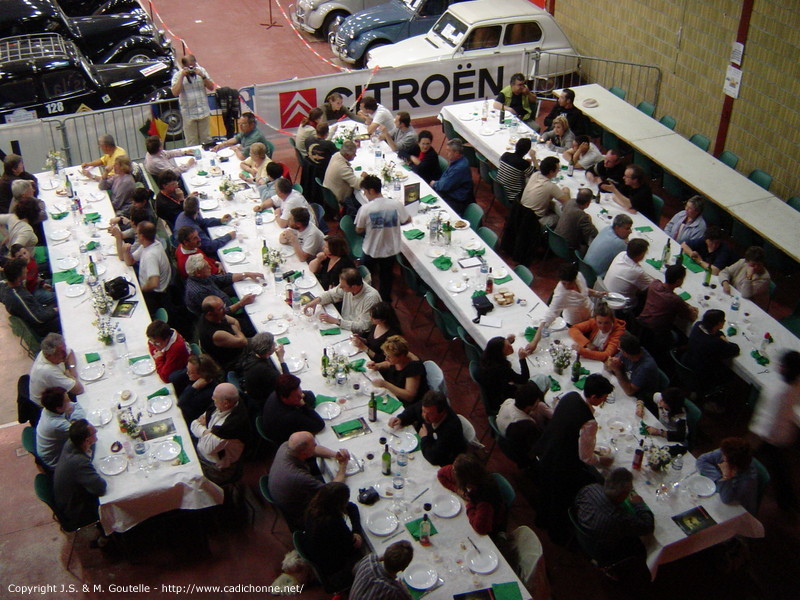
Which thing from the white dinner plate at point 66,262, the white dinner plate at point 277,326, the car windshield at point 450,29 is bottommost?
the white dinner plate at point 277,326

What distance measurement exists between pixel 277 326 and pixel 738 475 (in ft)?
14.9

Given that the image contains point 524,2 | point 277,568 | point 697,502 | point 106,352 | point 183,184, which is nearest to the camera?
point 697,502

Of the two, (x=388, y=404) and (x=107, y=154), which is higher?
(x=107, y=154)

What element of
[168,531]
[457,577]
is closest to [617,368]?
[457,577]

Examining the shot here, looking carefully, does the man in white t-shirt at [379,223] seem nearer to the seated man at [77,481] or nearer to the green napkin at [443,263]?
the green napkin at [443,263]

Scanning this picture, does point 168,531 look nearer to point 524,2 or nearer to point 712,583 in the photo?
point 712,583

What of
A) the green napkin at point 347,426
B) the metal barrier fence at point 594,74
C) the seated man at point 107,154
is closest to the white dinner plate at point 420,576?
the green napkin at point 347,426

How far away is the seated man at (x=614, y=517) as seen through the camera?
6176mm

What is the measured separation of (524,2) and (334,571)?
1235 cm

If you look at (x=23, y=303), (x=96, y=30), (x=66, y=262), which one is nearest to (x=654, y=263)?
(x=66, y=262)

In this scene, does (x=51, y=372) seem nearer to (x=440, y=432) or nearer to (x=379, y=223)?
(x=440, y=432)

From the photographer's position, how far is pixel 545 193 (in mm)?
10180

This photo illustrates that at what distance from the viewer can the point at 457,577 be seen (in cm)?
595

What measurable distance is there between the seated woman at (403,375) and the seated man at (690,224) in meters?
4.13
